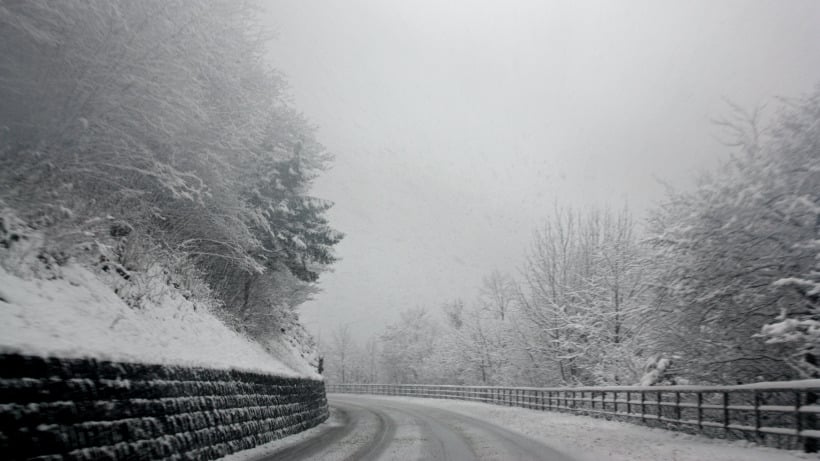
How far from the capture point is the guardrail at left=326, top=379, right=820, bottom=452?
7910mm

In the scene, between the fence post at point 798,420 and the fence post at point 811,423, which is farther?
the fence post at point 798,420

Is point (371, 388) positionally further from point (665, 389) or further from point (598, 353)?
point (665, 389)

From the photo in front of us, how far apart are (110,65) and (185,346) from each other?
5.05m

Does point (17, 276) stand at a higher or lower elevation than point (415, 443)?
higher

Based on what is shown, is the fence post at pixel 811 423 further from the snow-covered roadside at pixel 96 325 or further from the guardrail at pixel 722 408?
the snow-covered roadside at pixel 96 325

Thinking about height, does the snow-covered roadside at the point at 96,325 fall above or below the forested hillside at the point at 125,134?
below

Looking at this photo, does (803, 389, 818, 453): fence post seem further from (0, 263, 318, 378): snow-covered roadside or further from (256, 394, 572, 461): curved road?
(0, 263, 318, 378): snow-covered roadside

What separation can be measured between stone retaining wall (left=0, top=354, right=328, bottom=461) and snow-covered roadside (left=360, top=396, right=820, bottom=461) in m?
6.71

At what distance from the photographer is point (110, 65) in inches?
340

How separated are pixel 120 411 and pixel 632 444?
998 centimetres

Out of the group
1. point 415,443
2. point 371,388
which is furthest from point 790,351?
point 371,388

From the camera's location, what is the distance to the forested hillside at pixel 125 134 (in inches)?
303

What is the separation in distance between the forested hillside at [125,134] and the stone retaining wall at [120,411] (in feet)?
6.33

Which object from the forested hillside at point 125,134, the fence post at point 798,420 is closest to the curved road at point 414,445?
the fence post at point 798,420
